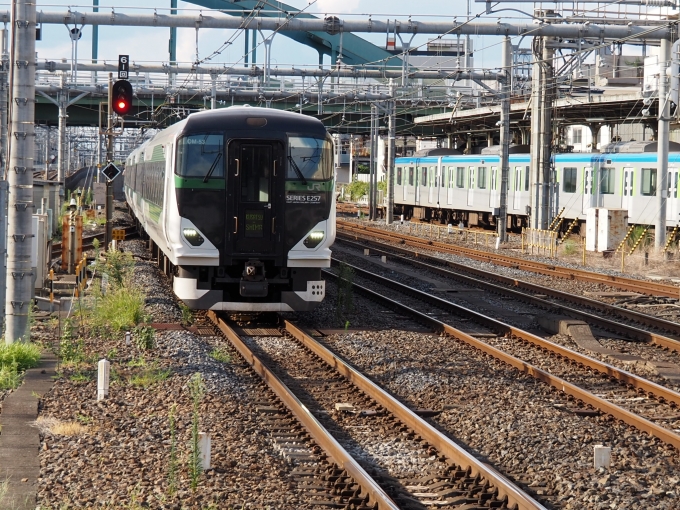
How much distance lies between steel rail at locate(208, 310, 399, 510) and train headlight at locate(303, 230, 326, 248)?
210 cm

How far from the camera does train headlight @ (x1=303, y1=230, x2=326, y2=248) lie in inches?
542

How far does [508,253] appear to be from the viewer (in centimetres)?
2852

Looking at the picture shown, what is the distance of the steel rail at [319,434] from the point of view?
6.12 metres

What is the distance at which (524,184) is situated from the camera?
35562mm

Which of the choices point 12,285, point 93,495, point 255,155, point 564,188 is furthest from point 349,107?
point 93,495

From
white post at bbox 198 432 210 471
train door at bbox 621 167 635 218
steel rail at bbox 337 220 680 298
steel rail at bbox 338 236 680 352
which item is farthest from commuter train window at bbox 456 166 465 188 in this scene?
white post at bbox 198 432 210 471

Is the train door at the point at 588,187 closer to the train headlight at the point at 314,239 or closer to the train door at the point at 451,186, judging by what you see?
the train door at the point at 451,186

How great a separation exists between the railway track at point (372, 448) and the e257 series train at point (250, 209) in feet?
7.67

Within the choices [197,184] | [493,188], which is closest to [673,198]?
[493,188]

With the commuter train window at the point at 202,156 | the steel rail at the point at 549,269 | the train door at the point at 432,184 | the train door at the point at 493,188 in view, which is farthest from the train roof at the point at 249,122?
the train door at the point at 432,184

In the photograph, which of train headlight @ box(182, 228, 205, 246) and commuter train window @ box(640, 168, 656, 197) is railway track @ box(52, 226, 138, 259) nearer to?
train headlight @ box(182, 228, 205, 246)

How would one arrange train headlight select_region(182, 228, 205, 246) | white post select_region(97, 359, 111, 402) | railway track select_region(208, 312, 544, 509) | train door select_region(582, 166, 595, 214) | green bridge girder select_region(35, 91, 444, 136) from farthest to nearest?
green bridge girder select_region(35, 91, 444, 136)
train door select_region(582, 166, 595, 214)
train headlight select_region(182, 228, 205, 246)
white post select_region(97, 359, 111, 402)
railway track select_region(208, 312, 544, 509)

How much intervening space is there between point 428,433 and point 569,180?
2672 cm

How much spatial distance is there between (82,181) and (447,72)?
121ft
